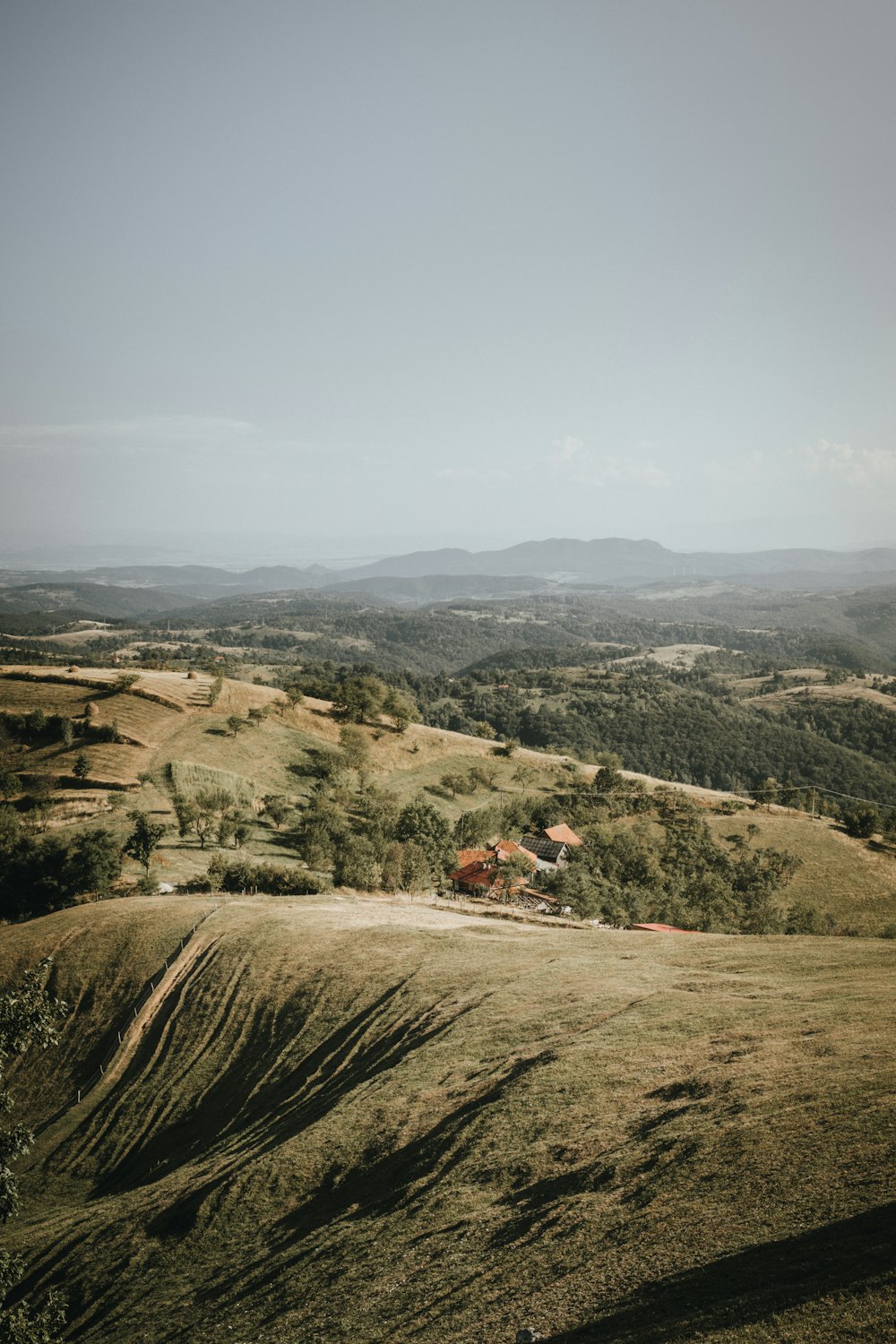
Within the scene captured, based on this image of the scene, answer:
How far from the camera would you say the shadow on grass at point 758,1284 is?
328 inches

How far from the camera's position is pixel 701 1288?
909cm

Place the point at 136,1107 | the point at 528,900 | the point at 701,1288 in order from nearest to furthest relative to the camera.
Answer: the point at 701,1288, the point at 136,1107, the point at 528,900

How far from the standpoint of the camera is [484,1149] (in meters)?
14.4

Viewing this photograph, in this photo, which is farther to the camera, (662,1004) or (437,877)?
(437,877)

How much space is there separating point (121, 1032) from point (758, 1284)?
26.7 metres

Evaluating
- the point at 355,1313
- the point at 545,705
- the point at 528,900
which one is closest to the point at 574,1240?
the point at 355,1313

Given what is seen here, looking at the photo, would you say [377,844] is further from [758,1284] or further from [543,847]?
[758,1284]

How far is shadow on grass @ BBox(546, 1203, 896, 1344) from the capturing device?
8.33 m

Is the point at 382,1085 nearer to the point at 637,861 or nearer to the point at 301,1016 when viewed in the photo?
the point at 301,1016

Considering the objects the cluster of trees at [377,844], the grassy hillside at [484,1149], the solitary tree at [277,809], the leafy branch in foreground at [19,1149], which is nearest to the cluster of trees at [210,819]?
the solitary tree at [277,809]

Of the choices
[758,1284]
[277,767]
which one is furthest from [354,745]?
[758,1284]

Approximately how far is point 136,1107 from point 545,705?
144 meters

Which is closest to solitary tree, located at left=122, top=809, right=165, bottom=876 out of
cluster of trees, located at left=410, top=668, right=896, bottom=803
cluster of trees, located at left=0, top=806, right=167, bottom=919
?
cluster of trees, located at left=0, top=806, right=167, bottom=919

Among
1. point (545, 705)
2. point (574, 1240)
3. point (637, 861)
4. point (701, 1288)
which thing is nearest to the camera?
point (701, 1288)
